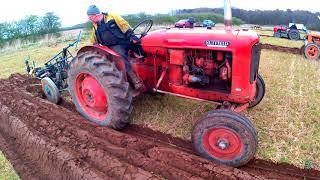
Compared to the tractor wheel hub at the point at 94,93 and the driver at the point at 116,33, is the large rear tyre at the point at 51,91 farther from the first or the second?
the driver at the point at 116,33

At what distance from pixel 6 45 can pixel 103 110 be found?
1601cm

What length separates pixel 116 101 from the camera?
5.13 metres

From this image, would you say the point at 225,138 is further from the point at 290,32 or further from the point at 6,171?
the point at 290,32

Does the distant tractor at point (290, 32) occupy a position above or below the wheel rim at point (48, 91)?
below

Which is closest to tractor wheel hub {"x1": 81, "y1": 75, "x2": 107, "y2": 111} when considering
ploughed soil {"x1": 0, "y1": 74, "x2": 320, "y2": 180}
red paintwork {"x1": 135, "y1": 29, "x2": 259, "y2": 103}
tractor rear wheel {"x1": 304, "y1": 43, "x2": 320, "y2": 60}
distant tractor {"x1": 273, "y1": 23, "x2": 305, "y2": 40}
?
ploughed soil {"x1": 0, "y1": 74, "x2": 320, "y2": 180}

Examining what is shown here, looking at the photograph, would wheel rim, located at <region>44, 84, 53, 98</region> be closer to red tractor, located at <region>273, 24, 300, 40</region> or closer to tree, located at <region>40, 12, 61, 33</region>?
red tractor, located at <region>273, 24, 300, 40</region>

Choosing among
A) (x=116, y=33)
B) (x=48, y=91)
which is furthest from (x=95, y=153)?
(x=48, y=91)

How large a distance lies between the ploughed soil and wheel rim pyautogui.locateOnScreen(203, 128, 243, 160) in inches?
7.9

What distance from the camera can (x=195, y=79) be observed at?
502 centimetres

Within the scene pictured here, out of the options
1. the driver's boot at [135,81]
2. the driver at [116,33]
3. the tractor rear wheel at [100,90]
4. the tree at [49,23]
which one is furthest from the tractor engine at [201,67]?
the tree at [49,23]

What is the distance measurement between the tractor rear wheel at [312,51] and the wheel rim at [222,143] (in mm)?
8199

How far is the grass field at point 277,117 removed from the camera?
190 inches

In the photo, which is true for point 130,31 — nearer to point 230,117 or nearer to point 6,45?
point 230,117

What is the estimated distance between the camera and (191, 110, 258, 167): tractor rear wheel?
4.25 m
